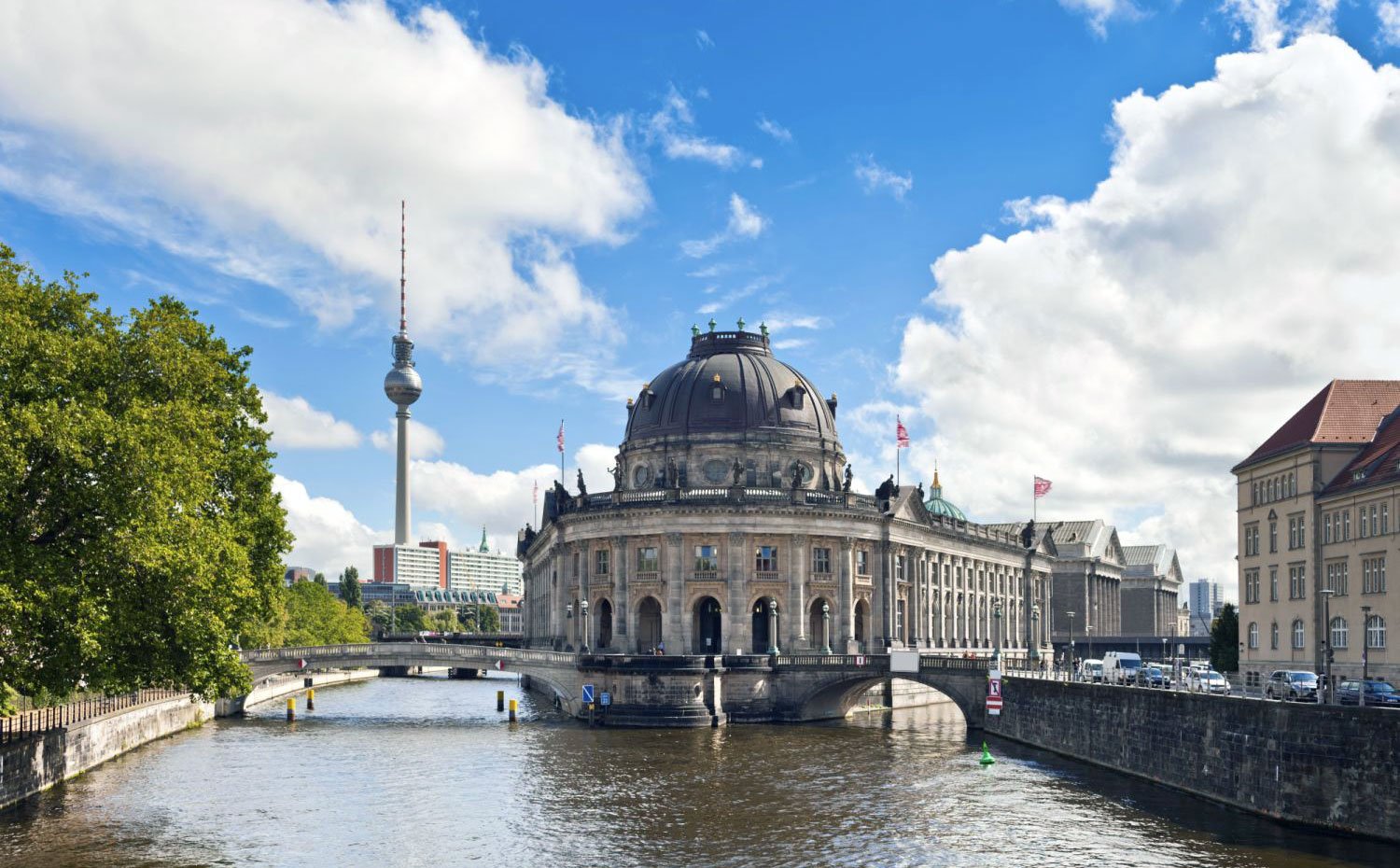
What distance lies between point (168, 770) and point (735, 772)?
2653 centimetres

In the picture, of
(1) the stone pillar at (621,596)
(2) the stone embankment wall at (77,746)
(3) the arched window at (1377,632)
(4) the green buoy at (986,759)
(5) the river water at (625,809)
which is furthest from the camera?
(1) the stone pillar at (621,596)

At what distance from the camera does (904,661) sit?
8988cm

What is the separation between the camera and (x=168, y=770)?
65062 millimetres

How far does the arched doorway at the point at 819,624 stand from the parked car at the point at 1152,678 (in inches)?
1257

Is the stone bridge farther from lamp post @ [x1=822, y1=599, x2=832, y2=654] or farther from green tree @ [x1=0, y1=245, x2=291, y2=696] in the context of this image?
green tree @ [x1=0, y1=245, x2=291, y2=696]

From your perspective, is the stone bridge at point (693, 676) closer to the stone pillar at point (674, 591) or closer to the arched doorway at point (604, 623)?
the stone pillar at point (674, 591)

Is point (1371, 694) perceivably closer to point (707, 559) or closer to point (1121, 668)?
point (1121, 668)

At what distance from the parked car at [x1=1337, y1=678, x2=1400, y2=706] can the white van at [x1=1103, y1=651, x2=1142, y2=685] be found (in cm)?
1900

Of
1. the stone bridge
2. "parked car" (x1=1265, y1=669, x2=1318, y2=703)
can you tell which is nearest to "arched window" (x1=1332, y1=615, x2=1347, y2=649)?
the stone bridge

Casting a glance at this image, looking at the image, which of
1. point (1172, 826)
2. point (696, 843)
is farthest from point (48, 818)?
point (1172, 826)

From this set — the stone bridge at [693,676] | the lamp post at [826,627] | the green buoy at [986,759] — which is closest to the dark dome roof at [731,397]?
the lamp post at [826,627]

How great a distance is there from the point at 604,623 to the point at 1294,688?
64759 mm

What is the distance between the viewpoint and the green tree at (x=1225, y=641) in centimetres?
11438

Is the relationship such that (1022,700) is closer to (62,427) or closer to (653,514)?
(653,514)
